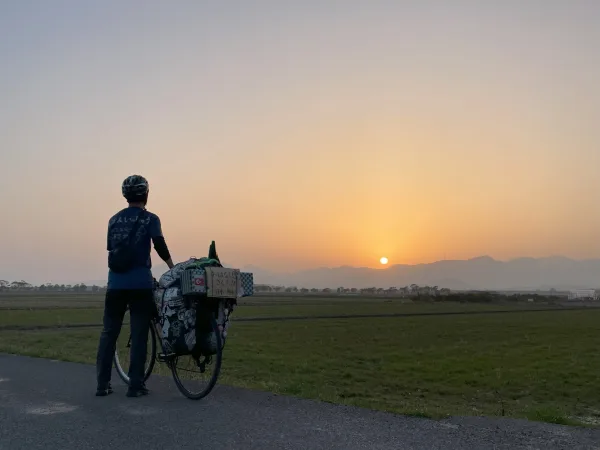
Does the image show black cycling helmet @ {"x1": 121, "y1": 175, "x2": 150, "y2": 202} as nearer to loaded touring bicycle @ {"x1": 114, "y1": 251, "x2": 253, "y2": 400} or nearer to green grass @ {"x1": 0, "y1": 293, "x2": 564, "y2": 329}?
loaded touring bicycle @ {"x1": 114, "y1": 251, "x2": 253, "y2": 400}

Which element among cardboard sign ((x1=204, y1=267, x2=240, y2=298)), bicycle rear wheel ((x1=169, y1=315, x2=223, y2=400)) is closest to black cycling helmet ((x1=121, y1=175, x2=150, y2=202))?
cardboard sign ((x1=204, y1=267, x2=240, y2=298))

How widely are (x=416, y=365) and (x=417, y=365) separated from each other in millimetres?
49

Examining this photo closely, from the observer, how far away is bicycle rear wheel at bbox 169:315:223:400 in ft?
23.3

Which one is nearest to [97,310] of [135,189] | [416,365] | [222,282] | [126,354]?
[416,365]

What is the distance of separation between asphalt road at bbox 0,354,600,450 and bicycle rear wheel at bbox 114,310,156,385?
0.48 m

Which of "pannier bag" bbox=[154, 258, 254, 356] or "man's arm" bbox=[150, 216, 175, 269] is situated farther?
"man's arm" bbox=[150, 216, 175, 269]

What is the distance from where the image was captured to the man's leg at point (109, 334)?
7.50 metres

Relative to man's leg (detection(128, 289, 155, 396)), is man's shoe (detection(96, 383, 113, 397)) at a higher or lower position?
lower

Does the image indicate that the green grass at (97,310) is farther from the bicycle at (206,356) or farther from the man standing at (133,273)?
the bicycle at (206,356)

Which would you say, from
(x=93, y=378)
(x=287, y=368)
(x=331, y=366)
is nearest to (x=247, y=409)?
(x=93, y=378)

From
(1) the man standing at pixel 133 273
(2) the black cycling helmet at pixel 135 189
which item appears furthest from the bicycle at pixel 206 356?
(2) the black cycling helmet at pixel 135 189

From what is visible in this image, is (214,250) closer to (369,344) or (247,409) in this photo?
(247,409)

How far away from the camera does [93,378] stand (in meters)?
8.87

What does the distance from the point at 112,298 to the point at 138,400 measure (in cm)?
134
